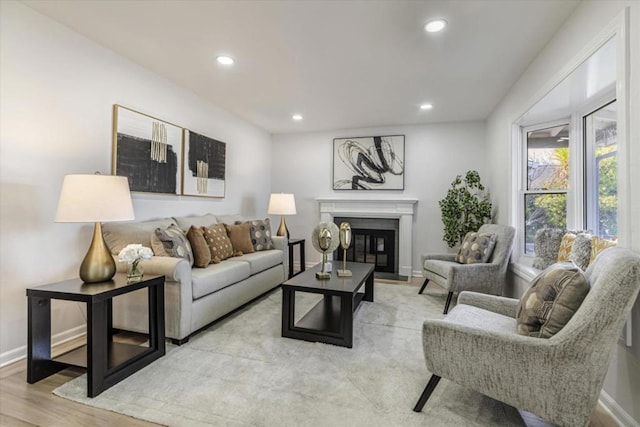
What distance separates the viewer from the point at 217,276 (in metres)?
2.72

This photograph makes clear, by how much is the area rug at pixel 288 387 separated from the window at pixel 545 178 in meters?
1.80

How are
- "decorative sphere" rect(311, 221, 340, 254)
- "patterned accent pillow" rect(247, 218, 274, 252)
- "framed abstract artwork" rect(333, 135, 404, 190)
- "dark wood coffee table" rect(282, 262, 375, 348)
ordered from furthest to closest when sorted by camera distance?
"framed abstract artwork" rect(333, 135, 404, 190) → "patterned accent pillow" rect(247, 218, 274, 252) → "decorative sphere" rect(311, 221, 340, 254) → "dark wood coffee table" rect(282, 262, 375, 348)

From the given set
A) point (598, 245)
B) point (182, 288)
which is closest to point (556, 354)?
point (598, 245)

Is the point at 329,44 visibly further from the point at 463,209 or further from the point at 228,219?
the point at 463,209

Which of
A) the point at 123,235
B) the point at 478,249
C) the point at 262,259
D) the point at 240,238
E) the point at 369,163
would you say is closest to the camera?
the point at 123,235

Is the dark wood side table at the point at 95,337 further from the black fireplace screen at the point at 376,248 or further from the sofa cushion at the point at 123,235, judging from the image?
the black fireplace screen at the point at 376,248

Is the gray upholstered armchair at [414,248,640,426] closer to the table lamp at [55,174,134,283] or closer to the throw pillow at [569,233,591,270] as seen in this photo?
the throw pillow at [569,233,591,270]

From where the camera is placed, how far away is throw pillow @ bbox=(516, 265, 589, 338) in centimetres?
135

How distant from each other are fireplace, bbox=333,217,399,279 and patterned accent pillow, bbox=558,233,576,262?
2.66 m

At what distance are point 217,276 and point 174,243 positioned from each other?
1.53 ft

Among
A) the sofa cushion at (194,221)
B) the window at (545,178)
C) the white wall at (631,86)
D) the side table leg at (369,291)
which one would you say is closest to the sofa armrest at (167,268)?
the sofa cushion at (194,221)

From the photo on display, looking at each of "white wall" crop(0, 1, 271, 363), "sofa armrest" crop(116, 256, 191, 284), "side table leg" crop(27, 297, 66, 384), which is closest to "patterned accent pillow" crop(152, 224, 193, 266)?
"sofa armrest" crop(116, 256, 191, 284)

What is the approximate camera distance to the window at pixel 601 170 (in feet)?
7.61

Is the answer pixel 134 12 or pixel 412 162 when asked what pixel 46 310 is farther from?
pixel 412 162
